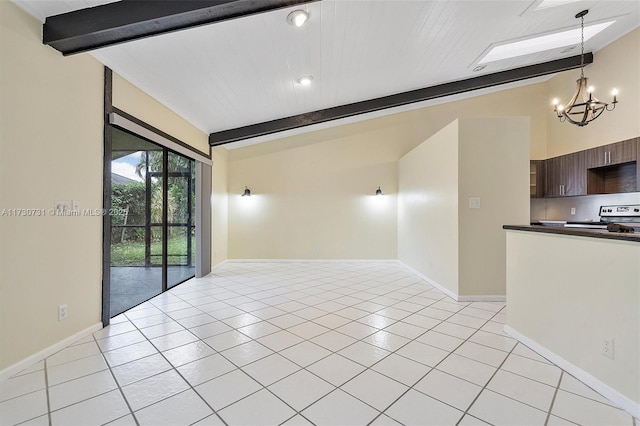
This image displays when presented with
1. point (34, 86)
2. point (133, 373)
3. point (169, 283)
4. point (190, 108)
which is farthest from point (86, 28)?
point (169, 283)

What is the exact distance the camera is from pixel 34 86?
209 cm

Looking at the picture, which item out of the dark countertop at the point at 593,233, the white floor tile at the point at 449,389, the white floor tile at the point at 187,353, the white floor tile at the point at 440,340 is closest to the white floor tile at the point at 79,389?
the white floor tile at the point at 187,353

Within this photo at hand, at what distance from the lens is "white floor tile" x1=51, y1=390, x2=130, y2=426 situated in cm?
150

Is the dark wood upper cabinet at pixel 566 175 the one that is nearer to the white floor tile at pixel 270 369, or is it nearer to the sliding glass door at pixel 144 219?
the white floor tile at pixel 270 369

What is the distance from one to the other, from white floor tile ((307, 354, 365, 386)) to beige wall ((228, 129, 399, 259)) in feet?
14.4

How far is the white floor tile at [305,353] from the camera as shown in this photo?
2.15 metres

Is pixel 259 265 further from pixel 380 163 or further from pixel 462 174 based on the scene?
pixel 462 174

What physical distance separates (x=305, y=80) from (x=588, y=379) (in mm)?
4096

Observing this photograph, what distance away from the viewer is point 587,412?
158cm

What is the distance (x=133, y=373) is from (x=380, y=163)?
5.75 meters

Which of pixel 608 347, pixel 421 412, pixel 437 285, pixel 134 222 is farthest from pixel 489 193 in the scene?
pixel 134 222

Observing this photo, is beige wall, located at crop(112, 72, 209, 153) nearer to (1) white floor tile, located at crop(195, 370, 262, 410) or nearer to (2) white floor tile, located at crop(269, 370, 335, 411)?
(1) white floor tile, located at crop(195, 370, 262, 410)

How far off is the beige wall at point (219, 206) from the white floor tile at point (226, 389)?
398 cm

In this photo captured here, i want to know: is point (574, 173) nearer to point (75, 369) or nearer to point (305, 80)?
point (305, 80)
